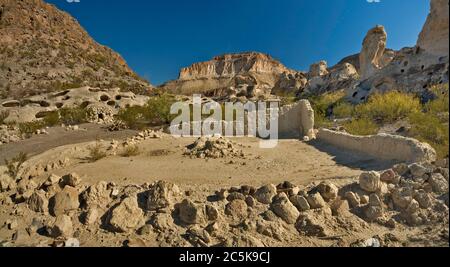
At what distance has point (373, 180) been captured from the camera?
418 cm

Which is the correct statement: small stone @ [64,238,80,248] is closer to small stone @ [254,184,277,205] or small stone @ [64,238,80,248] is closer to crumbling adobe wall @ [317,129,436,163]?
small stone @ [254,184,277,205]

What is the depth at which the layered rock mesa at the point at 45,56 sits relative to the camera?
1021 inches

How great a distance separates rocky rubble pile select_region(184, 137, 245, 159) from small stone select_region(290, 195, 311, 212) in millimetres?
3471

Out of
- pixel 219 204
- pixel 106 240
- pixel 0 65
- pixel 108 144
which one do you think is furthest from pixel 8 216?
pixel 0 65

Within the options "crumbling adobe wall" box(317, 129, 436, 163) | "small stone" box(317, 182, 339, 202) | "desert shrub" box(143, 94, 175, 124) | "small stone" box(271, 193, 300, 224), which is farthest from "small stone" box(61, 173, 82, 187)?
"desert shrub" box(143, 94, 175, 124)

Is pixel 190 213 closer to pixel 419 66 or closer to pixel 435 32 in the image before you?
pixel 419 66

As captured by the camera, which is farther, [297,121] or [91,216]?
[297,121]

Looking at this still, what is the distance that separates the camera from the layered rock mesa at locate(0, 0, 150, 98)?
25938 millimetres

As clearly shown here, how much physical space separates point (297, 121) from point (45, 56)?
28.9 metres

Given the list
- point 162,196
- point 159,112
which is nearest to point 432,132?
point 162,196

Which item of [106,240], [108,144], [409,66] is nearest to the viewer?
[106,240]

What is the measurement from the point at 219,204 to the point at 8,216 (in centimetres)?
282

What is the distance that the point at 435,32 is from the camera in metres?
18.1

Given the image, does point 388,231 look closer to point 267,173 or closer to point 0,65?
point 267,173
